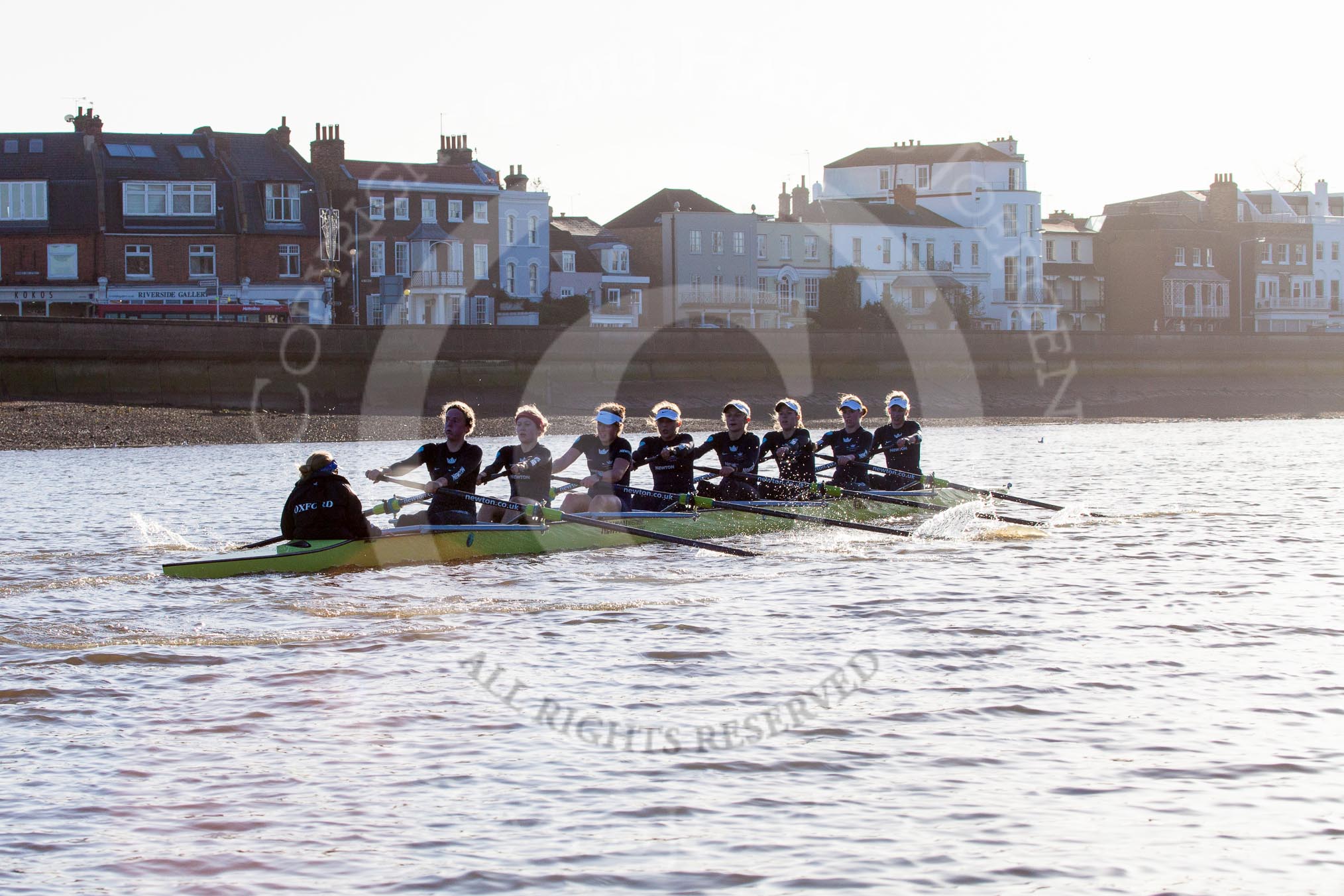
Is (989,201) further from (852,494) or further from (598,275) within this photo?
(852,494)

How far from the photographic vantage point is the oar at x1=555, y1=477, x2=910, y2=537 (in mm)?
15984

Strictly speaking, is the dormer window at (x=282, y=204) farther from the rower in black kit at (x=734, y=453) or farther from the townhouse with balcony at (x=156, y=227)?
the rower in black kit at (x=734, y=453)

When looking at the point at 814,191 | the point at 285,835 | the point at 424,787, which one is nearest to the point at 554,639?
the point at 424,787

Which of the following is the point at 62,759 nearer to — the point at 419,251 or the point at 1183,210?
the point at 419,251

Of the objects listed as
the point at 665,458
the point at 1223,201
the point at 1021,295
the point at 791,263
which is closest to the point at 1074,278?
the point at 1021,295

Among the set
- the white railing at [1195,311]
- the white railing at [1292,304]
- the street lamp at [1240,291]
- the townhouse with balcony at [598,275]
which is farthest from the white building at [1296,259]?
the townhouse with balcony at [598,275]

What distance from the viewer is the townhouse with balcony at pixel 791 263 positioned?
76.2 m

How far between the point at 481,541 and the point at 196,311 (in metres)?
42.9

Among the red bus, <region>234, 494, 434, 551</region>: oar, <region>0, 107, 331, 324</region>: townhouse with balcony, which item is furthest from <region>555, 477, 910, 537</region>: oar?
<region>0, 107, 331, 324</region>: townhouse with balcony

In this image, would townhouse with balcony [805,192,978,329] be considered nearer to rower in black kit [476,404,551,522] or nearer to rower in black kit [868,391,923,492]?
rower in black kit [868,391,923,492]

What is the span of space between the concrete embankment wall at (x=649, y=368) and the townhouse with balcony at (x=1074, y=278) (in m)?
20.5

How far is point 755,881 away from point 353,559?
320 inches

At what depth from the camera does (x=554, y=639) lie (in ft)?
36.6

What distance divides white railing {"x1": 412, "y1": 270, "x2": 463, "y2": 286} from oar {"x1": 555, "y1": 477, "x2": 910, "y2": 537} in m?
48.4
